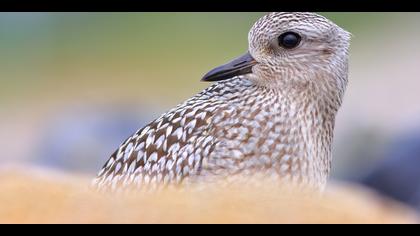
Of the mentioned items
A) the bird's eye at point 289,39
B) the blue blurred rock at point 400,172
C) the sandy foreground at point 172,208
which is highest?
the bird's eye at point 289,39

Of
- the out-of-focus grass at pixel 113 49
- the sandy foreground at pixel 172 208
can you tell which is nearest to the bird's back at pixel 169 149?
the sandy foreground at pixel 172 208

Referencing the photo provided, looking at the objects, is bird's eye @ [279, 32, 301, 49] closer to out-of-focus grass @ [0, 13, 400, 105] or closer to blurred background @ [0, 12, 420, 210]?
blurred background @ [0, 12, 420, 210]

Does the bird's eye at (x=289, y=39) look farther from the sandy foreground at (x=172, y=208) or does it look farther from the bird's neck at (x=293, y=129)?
the sandy foreground at (x=172, y=208)

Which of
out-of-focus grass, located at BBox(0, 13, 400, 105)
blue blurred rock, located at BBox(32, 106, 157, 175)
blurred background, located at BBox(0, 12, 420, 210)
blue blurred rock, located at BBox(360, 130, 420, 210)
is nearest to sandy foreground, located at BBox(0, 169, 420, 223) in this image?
blue blurred rock, located at BBox(360, 130, 420, 210)

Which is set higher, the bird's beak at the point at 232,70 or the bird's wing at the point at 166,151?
the bird's beak at the point at 232,70

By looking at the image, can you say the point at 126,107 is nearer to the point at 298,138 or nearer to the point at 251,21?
the point at 251,21

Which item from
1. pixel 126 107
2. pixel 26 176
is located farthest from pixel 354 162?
pixel 26 176

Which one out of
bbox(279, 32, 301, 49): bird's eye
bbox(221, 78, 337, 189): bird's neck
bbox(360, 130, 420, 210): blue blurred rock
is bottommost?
bbox(360, 130, 420, 210): blue blurred rock
